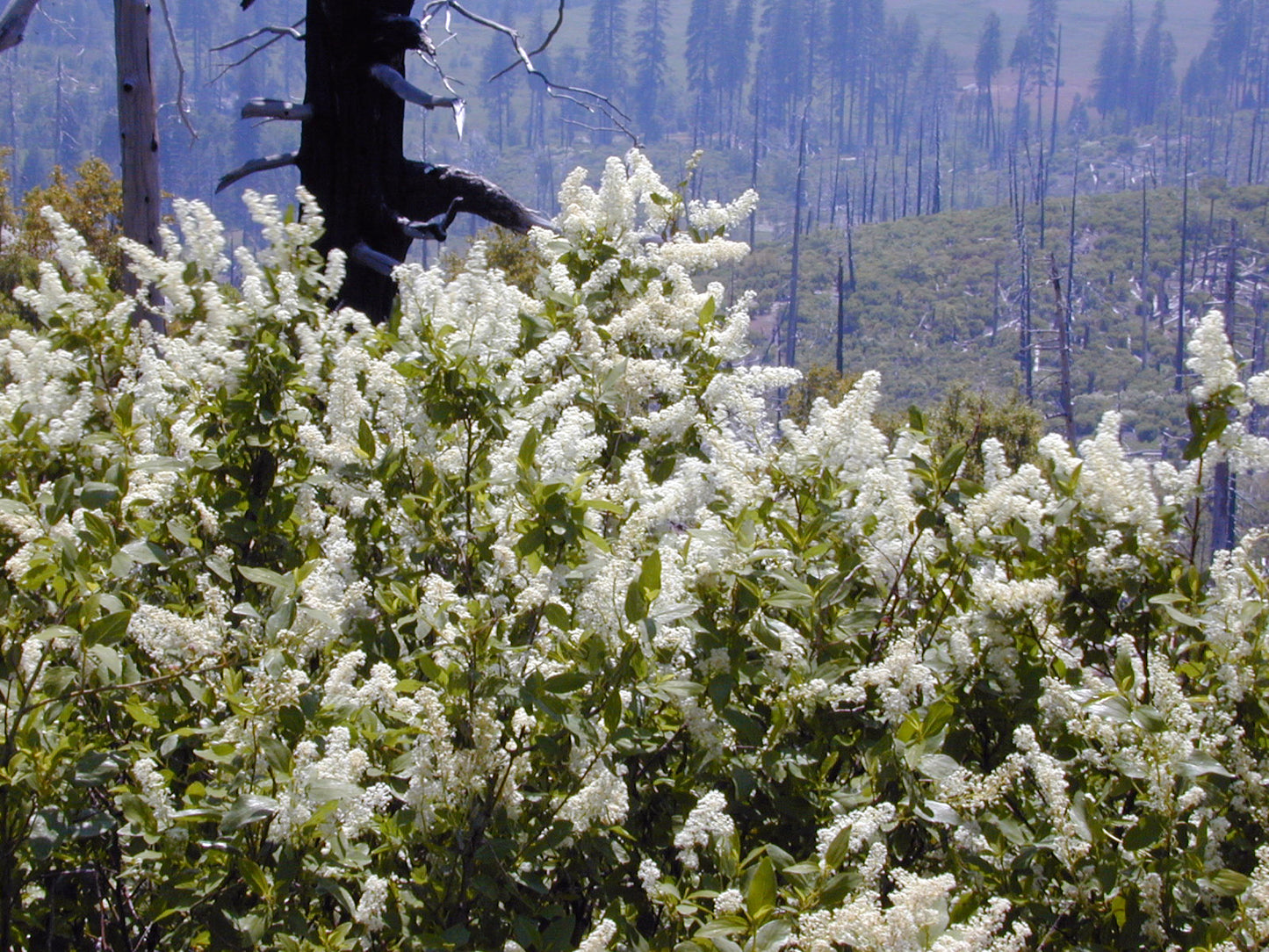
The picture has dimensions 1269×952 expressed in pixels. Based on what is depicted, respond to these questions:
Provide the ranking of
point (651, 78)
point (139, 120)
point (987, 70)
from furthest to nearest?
point (651, 78), point (987, 70), point (139, 120)

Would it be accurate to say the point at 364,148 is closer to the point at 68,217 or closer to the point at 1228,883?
the point at 1228,883

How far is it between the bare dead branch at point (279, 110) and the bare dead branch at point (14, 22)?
1.29 m

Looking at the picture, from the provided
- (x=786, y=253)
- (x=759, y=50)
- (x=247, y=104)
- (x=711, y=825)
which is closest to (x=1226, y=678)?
(x=711, y=825)

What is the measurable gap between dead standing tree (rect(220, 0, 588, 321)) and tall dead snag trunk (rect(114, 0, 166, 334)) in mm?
1514

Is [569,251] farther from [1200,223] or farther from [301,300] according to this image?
[1200,223]

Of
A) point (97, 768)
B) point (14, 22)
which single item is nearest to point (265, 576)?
point (97, 768)

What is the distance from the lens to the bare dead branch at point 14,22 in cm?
542

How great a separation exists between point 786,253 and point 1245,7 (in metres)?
126

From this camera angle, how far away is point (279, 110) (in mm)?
5141

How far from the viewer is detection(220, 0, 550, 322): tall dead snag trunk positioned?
5.12 meters

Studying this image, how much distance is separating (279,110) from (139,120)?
2.10 m

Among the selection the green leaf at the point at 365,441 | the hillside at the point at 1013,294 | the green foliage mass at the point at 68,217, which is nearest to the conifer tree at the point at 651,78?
the hillside at the point at 1013,294

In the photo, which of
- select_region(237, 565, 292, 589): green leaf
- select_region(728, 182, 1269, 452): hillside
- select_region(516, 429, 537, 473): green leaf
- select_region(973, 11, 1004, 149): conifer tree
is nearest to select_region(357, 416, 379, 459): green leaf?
select_region(237, 565, 292, 589): green leaf

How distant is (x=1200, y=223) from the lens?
92.6 meters
